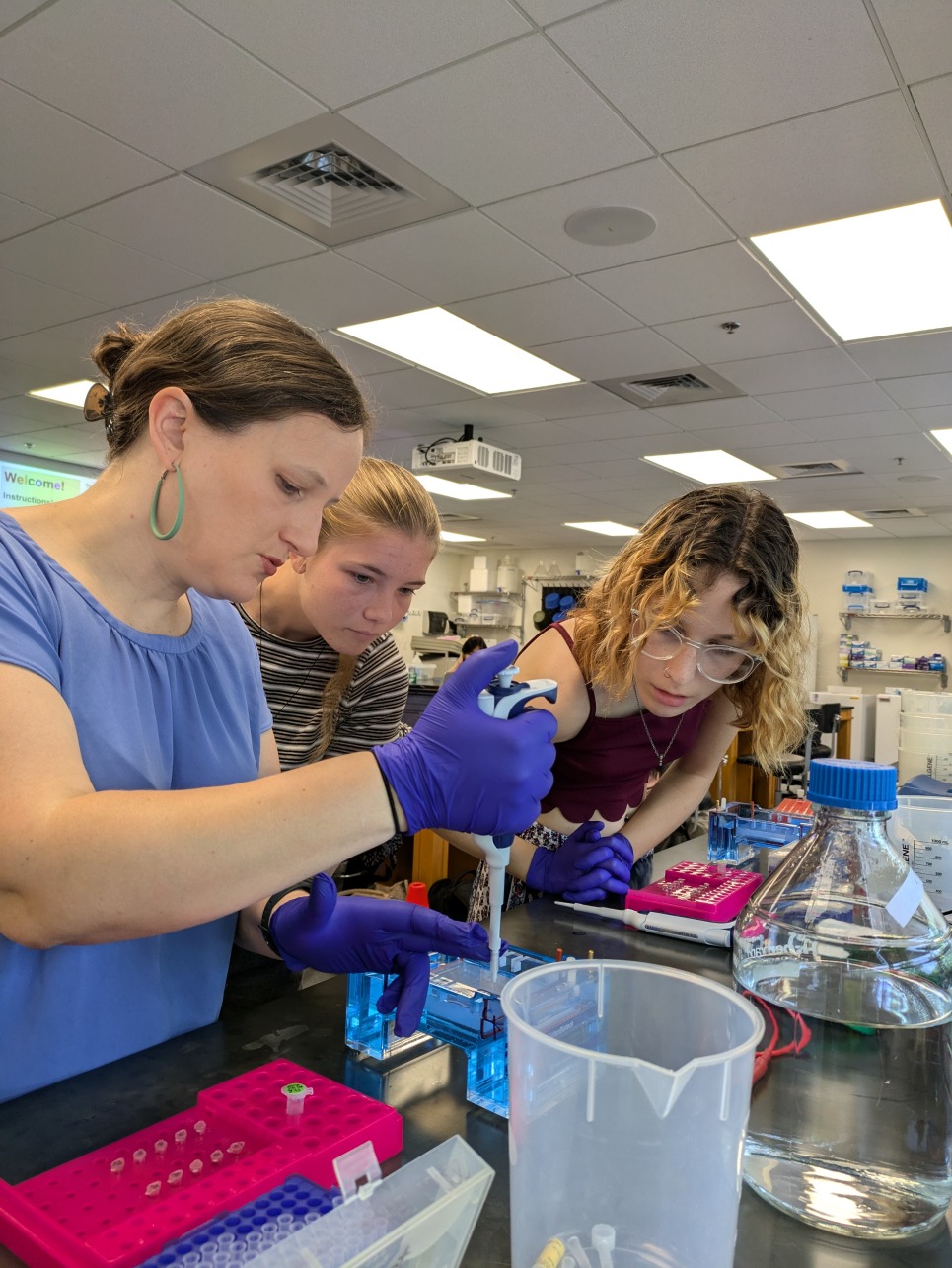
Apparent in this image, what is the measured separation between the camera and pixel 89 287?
11.7 feet

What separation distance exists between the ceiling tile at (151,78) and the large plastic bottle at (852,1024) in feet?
7.17

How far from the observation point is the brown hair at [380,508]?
1.42 m

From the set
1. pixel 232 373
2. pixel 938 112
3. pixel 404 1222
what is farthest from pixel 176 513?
pixel 938 112

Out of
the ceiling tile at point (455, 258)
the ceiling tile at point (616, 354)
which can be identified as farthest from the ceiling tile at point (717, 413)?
the ceiling tile at point (455, 258)

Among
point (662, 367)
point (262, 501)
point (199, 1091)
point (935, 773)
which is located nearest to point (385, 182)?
point (662, 367)

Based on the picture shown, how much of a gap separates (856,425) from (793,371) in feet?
3.51

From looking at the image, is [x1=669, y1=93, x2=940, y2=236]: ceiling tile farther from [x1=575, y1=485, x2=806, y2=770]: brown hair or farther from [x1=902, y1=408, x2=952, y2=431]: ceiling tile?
[x1=902, y1=408, x2=952, y2=431]: ceiling tile

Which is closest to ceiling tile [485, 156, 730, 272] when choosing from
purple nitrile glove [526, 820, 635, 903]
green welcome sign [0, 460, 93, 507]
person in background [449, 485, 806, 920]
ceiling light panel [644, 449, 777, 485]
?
person in background [449, 485, 806, 920]

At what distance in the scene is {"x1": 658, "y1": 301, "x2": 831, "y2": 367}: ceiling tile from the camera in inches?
137

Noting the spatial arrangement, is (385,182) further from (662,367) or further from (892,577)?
(892,577)

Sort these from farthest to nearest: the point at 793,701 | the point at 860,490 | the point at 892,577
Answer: the point at 892,577, the point at 860,490, the point at 793,701

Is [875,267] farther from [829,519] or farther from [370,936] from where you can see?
[829,519]

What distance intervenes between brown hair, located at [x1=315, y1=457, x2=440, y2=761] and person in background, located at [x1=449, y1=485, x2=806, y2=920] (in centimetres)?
30

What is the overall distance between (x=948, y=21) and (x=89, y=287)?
3.11 meters
